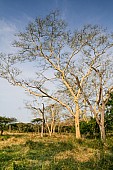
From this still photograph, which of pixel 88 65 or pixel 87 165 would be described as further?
pixel 88 65

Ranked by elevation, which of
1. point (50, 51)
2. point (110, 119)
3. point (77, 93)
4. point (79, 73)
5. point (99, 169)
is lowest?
point (99, 169)

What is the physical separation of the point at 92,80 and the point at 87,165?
15.5 m

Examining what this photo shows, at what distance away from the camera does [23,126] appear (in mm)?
64312

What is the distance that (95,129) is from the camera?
76.3 ft

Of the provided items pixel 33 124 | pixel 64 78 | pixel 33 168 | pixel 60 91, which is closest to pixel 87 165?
pixel 33 168

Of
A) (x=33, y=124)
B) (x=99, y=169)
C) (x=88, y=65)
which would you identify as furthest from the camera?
(x=33, y=124)

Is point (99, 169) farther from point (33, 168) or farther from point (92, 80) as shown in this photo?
point (92, 80)

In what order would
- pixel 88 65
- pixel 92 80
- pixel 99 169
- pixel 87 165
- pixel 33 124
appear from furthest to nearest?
pixel 33 124 → pixel 92 80 → pixel 88 65 → pixel 87 165 → pixel 99 169

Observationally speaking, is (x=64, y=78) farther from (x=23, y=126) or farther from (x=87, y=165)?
(x=23, y=126)

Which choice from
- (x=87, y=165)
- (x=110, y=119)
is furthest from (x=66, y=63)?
(x=87, y=165)

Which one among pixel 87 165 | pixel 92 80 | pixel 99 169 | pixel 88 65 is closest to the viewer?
pixel 99 169

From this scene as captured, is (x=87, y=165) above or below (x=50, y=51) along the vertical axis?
below

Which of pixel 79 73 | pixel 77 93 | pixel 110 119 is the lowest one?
pixel 110 119

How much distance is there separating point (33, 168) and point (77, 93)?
15200 millimetres
